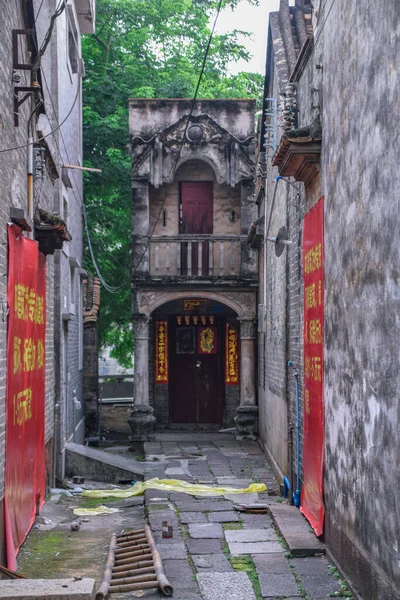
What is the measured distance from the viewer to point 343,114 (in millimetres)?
7066

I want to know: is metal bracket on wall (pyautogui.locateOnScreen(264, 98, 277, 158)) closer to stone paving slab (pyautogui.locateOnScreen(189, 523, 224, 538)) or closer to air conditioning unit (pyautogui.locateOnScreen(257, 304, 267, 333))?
air conditioning unit (pyautogui.locateOnScreen(257, 304, 267, 333))

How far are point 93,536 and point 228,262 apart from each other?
986cm

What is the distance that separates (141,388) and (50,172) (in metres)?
7.52

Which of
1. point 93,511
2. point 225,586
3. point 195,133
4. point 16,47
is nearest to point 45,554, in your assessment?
point 93,511

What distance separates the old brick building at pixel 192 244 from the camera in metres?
18.5

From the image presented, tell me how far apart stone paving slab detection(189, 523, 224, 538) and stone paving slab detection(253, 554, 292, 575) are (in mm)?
1099

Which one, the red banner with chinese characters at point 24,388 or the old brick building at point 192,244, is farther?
the old brick building at point 192,244

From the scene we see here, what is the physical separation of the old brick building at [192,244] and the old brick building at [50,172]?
153cm

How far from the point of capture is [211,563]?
8000 mm

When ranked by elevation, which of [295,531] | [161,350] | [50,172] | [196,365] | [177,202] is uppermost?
[177,202]

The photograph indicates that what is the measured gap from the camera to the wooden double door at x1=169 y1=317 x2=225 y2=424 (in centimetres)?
2036

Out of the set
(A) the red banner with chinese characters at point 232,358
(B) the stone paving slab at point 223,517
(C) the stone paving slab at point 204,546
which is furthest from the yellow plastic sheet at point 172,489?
(A) the red banner with chinese characters at point 232,358

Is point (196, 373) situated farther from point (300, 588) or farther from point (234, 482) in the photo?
point (300, 588)

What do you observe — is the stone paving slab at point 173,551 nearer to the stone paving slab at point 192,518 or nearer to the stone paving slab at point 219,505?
the stone paving slab at point 192,518
